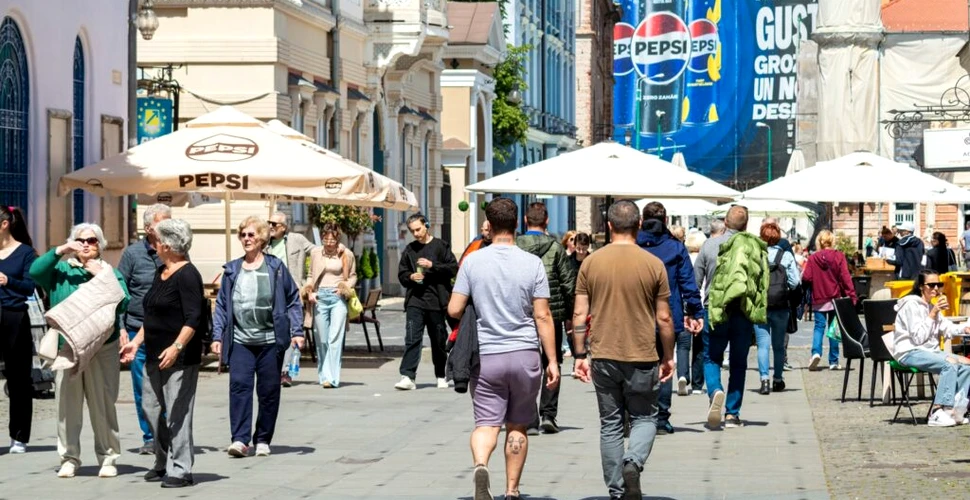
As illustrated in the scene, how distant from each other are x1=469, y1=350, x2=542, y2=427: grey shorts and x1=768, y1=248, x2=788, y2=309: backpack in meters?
8.63

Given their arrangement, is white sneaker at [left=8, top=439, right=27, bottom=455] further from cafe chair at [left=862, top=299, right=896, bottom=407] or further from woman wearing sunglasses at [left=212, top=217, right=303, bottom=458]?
cafe chair at [left=862, top=299, right=896, bottom=407]

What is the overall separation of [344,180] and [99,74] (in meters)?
4.58

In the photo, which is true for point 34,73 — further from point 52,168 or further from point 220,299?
point 220,299

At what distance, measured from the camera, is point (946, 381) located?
1477 centimetres

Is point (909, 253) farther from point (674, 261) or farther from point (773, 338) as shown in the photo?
Answer: point (674, 261)

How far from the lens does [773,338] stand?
18750 millimetres

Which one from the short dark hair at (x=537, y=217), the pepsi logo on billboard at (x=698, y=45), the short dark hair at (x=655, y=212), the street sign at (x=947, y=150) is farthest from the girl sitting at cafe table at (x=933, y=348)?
the pepsi logo on billboard at (x=698, y=45)

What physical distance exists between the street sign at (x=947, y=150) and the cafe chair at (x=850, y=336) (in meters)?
6.01

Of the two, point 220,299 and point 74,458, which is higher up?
point 220,299

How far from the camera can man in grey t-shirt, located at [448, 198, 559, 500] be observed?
1027 centimetres

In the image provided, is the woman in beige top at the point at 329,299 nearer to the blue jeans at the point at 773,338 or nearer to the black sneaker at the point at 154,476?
the blue jeans at the point at 773,338

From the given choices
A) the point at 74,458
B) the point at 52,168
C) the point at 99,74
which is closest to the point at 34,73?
the point at 52,168

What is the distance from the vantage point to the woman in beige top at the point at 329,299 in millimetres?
18750

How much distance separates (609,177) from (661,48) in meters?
79.7
